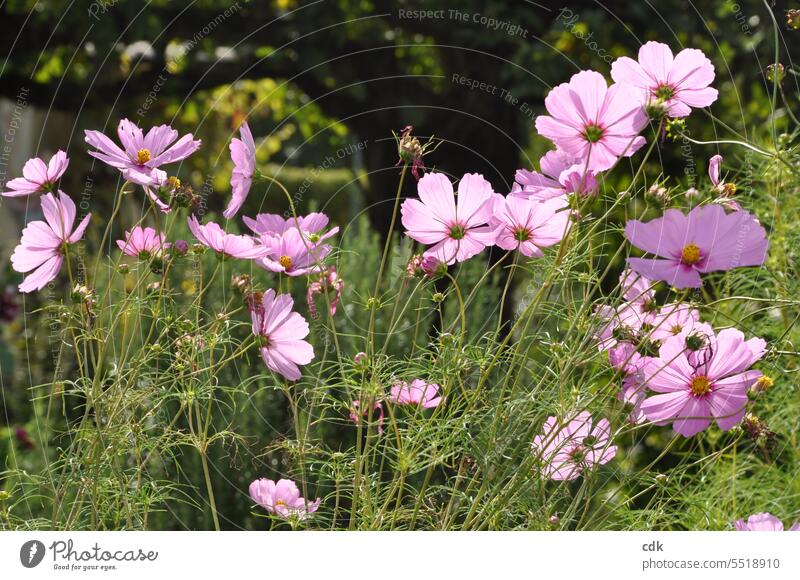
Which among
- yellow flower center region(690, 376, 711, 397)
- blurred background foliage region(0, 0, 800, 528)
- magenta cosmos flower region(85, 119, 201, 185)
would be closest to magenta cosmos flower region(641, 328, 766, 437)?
yellow flower center region(690, 376, 711, 397)

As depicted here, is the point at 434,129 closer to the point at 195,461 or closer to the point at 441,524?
the point at 195,461

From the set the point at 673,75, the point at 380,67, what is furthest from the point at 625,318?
the point at 380,67

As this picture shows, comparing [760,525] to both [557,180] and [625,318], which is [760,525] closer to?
[625,318]

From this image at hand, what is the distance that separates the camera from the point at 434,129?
2.11 metres

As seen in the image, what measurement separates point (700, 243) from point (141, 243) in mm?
400

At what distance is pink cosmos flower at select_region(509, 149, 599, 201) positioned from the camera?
2.13 ft

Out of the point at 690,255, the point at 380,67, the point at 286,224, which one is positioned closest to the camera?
the point at 690,255

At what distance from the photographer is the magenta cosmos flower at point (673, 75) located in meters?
0.67

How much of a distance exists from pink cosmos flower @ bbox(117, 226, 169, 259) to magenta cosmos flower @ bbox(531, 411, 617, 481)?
1.02 ft

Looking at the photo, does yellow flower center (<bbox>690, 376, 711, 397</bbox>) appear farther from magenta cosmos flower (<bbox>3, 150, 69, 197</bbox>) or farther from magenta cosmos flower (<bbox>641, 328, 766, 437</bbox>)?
magenta cosmos flower (<bbox>3, 150, 69, 197</bbox>)

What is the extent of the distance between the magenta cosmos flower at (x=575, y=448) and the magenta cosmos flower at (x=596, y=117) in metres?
0.19

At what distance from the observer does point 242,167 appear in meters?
0.67
